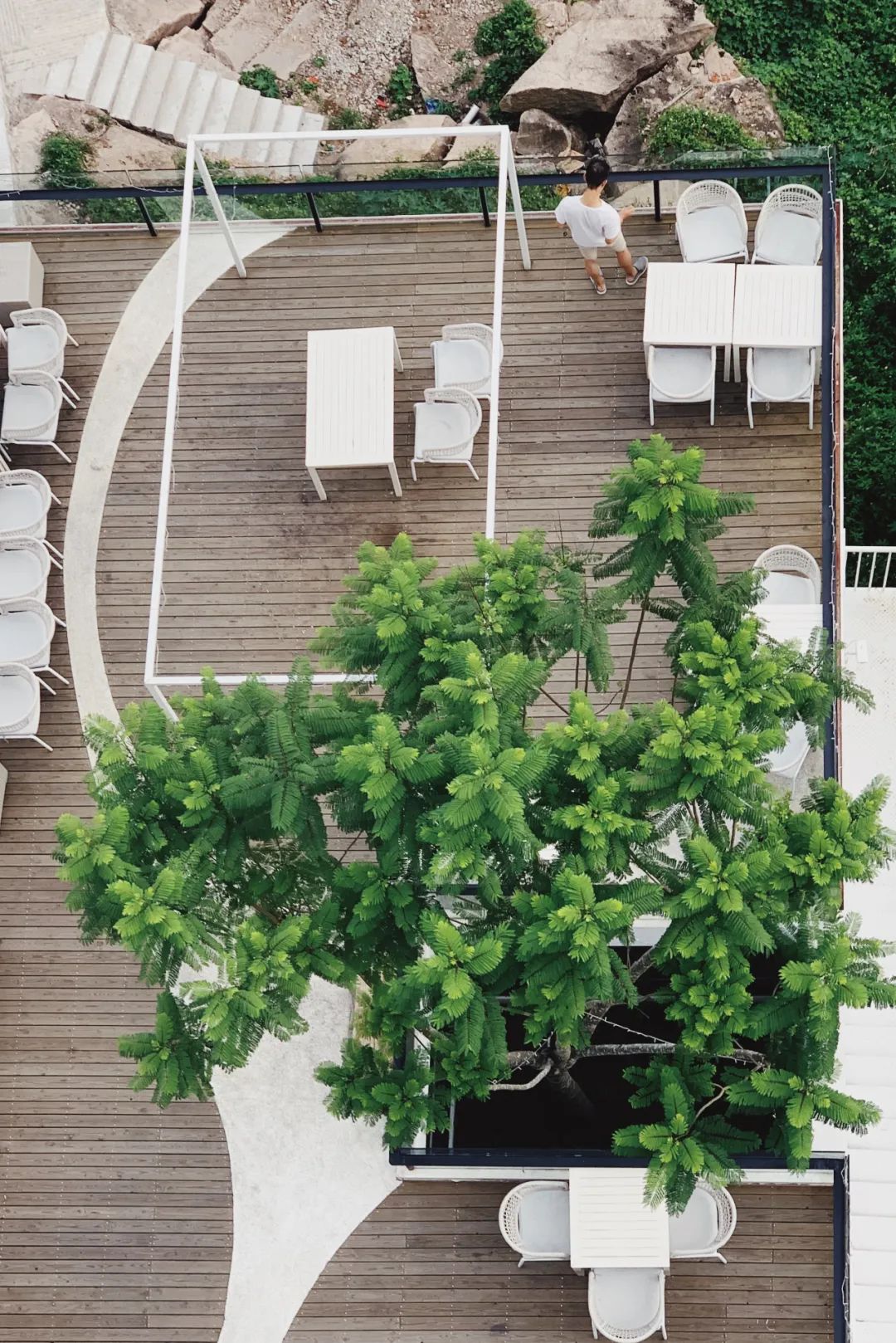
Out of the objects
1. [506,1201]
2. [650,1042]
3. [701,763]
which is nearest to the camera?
[701,763]

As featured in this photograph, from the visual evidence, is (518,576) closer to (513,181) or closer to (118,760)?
(118,760)

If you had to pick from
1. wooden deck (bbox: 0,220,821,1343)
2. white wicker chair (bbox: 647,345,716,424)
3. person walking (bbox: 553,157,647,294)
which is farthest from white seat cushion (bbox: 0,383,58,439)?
white wicker chair (bbox: 647,345,716,424)

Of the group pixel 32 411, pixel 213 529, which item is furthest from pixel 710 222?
pixel 32 411

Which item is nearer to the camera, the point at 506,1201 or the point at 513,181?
the point at 506,1201

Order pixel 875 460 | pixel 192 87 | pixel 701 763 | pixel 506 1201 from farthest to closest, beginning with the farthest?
pixel 192 87
pixel 875 460
pixel 506 1201
pixel 701 763

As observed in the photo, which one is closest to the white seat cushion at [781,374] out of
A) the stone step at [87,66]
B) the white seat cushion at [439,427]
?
the white seat cushion at [439,427]

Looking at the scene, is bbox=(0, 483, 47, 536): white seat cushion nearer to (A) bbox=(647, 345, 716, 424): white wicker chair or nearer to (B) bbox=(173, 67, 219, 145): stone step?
(A) bbox=(647, 345, 716, 424): white wicker chair

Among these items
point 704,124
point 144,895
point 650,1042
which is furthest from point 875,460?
point 144,895
